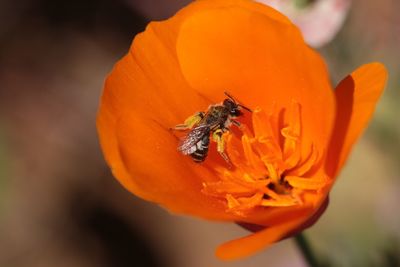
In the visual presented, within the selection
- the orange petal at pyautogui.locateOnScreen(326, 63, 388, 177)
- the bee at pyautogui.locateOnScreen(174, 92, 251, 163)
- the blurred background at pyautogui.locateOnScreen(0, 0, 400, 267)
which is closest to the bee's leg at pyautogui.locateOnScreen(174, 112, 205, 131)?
the bee at pyautogui.locateOnScreen(174, 92, 251, 163)

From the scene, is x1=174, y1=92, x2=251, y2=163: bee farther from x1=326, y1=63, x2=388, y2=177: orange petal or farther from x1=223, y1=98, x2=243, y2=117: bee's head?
x1=326, y1=63, x2=388, y2=177: orange petal

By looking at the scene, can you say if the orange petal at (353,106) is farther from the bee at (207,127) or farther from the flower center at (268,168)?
the bee at (207,127)

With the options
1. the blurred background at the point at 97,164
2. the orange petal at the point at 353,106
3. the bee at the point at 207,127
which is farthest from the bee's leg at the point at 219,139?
the blurred background at the point at 97,164

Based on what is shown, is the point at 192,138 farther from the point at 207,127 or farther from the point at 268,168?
the point at 268,168

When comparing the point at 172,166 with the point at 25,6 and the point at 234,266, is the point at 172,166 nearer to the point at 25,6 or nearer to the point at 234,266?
the point at 234,266

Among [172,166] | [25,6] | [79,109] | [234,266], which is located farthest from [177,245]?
[172,166]

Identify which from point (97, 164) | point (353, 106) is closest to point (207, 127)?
point (353, 106)
